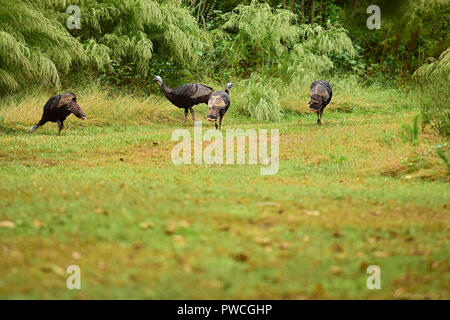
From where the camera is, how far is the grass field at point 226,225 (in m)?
4.44

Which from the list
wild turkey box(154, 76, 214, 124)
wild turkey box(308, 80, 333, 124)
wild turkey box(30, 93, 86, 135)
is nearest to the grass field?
wild turkey box(30, 93, 86, 135)

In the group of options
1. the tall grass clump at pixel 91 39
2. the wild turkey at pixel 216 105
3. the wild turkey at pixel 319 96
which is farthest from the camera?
the tall grass clump at pixel 91 39

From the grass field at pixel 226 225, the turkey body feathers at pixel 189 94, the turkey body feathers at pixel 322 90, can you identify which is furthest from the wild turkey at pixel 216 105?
the grass field at pixel 226 225

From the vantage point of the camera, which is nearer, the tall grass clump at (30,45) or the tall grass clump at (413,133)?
the tall grass clump at (413,133)

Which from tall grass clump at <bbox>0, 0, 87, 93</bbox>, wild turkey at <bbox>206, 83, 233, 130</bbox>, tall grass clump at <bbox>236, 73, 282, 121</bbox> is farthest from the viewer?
tall grass clump at <bbox>236, 73, 282, 121</bbox>

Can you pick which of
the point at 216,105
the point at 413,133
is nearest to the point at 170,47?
the point at 216,105

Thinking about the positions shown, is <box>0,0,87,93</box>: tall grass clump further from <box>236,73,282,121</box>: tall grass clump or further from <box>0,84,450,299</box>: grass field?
<box>0,84,450,299</box>: grass field

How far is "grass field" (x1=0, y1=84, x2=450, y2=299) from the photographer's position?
4.44 metres

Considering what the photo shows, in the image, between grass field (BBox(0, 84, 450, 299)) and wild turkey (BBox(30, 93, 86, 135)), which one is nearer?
grass field (BBox(0, 84, 450, 299))

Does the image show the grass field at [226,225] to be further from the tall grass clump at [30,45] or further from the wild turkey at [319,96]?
the tall grass clump at [30,45]

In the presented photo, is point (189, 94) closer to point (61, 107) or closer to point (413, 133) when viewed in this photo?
point (61, 107)
